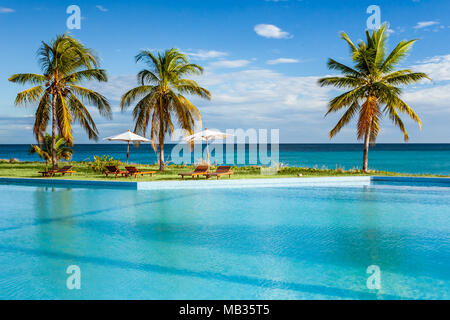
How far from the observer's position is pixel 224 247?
227 inches

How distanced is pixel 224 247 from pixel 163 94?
490 inches

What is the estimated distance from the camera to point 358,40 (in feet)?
53.4

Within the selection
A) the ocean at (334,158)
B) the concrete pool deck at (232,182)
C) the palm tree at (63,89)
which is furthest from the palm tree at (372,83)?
the palm tree at (63,89)

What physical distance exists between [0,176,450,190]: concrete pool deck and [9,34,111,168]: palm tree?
113 inches

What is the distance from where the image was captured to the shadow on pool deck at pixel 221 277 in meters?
3.98

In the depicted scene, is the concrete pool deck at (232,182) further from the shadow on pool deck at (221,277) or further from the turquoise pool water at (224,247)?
the shadow on pool deck at (221,277)

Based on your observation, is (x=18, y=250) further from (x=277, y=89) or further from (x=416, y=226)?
(x=277, y=89)

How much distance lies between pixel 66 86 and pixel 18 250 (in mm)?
12802

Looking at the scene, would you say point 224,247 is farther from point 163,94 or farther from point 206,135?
point 163,94

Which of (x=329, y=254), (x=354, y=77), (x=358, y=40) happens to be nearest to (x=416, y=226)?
(x=329, y=254)

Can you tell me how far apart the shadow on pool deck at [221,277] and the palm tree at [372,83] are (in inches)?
512

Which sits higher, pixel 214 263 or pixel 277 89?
pixel 277 89

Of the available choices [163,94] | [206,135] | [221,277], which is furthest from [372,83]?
[221,277]
